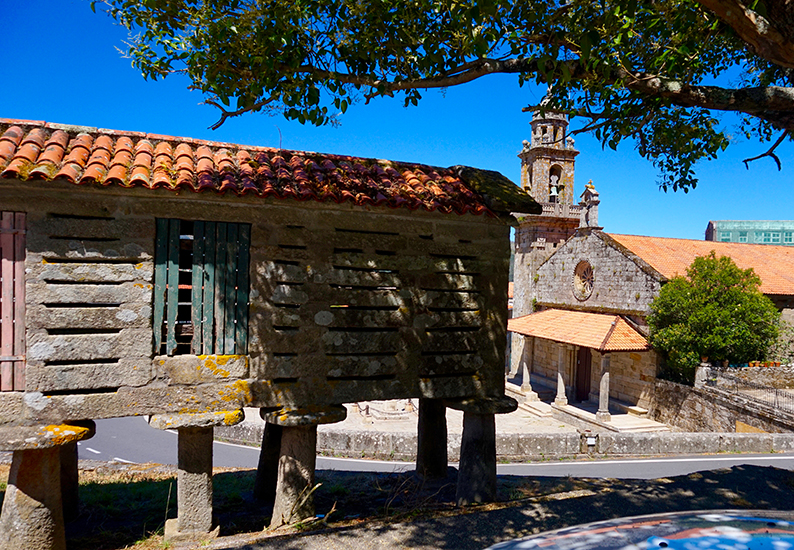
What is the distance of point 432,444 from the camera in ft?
29.7

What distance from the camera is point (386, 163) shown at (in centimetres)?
738

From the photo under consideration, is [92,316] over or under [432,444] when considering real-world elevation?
over

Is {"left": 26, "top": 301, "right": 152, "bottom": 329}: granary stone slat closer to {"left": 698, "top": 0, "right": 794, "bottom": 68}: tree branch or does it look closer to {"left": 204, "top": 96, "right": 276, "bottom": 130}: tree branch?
{"left": 204, "top": 96, "right": 276, "bottom": 130}: tree branch

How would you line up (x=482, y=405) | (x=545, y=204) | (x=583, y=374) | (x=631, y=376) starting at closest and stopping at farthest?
(x=482, y=405) < (x=631, y=376) < (x=583, y=374) < (x=545, y=204)

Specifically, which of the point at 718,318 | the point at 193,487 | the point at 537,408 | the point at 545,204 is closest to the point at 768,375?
the point at 718,318

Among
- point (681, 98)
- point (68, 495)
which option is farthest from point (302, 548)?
point (681, 98)

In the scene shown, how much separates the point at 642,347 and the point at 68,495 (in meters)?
18.2

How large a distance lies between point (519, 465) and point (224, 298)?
9.70 metres

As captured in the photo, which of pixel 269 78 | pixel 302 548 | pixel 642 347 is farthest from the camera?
pixel 642 347

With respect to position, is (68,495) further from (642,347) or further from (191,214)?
(642,347)

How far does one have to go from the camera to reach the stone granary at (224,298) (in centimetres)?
510

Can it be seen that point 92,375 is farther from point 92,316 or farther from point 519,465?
point 519,465

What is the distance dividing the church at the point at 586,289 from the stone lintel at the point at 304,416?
13.3m

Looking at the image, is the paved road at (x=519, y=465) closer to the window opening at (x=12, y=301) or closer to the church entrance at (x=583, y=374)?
the window opening at (x=12, y=301)
